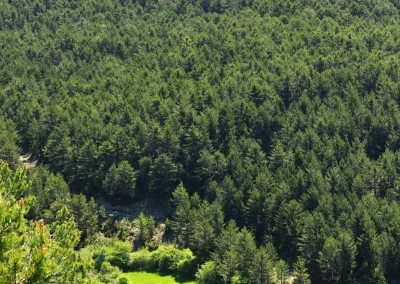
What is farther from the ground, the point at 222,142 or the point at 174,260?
the point at 222,142

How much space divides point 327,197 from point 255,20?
286 feet

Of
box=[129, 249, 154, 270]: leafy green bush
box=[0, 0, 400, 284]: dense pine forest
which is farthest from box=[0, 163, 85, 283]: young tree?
box=[129, 249, 154, 270]: leafy green bush

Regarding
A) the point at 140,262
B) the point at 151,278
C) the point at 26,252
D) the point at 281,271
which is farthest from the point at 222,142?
the point at 26,252

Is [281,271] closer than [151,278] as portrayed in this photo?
Yes

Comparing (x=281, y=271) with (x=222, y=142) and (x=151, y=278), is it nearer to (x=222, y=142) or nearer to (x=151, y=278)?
(x=151, y=278)

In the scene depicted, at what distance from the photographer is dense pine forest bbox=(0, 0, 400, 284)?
84188 millimetres

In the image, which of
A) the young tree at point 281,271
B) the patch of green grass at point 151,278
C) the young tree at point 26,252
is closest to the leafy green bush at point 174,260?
the patch of green grass at point 151,278

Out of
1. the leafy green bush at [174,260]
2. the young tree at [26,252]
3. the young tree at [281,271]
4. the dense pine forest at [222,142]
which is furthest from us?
the leafy green bush at [174,260]

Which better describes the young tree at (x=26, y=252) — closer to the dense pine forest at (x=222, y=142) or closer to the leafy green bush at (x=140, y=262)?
the dense pine forest at (x=222, y=142)

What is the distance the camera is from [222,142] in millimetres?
111500

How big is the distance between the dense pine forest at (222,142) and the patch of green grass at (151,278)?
4.64 feet

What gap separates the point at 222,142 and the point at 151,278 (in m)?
37.0

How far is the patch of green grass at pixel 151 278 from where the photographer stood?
269 feet

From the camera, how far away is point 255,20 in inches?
6457
